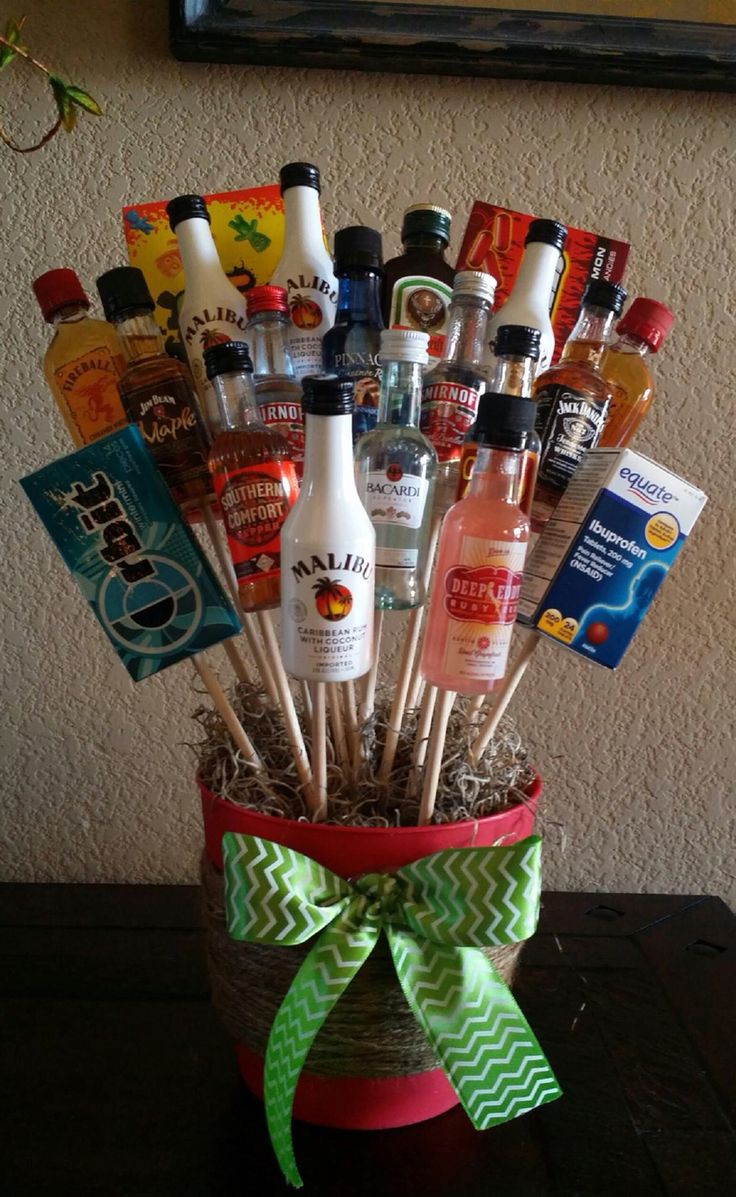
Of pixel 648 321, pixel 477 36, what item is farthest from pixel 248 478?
pixel 477 36

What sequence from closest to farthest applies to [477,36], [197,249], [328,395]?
1. [328,395]
2. [197,249]
3. [477,36]

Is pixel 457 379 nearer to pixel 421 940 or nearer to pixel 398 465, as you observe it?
pixel 398 465

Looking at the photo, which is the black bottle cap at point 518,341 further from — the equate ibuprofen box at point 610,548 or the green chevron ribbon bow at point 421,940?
the green chevron ribbon bow at point 421,940

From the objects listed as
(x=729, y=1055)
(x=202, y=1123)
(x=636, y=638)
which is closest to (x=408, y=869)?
(x=202, y=1123)

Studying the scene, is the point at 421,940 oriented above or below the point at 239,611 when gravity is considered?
below

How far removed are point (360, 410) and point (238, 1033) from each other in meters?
0.42

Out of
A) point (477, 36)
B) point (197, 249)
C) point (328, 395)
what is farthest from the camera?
point (477, 36)

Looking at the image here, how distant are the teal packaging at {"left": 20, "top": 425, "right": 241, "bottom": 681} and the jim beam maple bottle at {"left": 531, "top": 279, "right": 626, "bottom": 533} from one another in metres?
0.23

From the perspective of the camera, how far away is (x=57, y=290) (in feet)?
1.92

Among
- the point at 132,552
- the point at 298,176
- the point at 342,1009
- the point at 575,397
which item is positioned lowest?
the point at 342,1009

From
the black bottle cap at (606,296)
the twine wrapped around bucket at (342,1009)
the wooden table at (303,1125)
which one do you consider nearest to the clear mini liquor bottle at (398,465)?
the black bottle cap at (606,296)

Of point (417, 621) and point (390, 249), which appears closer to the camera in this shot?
point (417, 621)

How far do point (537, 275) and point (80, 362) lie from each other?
302mm

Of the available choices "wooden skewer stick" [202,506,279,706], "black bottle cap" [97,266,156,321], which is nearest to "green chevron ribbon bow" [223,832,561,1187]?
"wooden skewer stick" [202,506,279,706]
